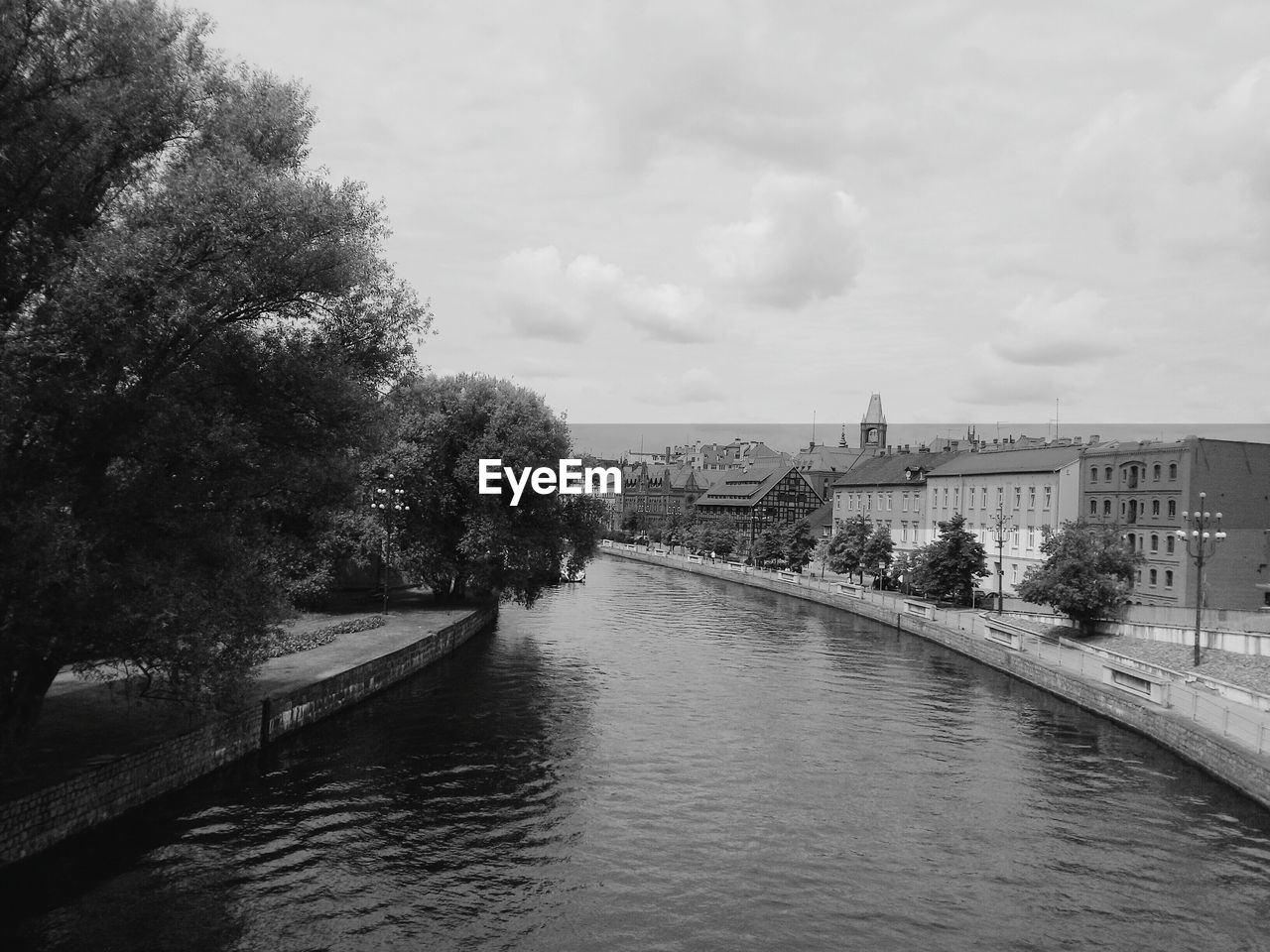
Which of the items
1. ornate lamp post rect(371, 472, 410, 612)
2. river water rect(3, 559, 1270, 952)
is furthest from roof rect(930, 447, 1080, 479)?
ornate lamp post rect(371, 472, 410, 612)

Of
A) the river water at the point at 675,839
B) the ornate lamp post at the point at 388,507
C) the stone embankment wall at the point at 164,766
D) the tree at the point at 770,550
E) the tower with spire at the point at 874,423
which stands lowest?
the river water at the point at 675,839

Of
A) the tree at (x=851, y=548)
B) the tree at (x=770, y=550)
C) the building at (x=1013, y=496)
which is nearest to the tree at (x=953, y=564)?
the building at (x=1013, y=496)

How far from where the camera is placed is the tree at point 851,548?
84.6 m

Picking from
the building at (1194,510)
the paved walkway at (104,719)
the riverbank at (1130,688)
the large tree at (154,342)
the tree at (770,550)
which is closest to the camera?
the large tree at (154,342)

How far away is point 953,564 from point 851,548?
1793 centimetres

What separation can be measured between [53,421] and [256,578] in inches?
243

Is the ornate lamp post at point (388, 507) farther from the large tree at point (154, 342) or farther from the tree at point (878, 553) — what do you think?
the tree at point (878, 553)

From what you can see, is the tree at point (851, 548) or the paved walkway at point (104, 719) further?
the tree at point (851, 548)

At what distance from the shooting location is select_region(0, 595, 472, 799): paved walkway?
21156 millimetres

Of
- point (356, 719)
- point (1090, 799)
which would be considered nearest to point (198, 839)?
point (356, 719)

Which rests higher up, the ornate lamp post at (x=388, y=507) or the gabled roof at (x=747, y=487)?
the gabled roof at (x=747, y=487)

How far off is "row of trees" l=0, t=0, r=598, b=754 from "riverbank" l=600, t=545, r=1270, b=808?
26.5 m

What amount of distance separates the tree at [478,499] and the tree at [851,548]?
33.3 metres

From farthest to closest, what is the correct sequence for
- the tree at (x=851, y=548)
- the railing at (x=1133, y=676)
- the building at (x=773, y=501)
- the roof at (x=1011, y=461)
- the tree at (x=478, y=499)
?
the building at (x=773, y=501) < the tree at (x=851, y=548) < the roof at (x=1011, y=461) < the tree at (x=478, y=499) < the railing at (x=1133, y=676)
